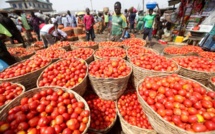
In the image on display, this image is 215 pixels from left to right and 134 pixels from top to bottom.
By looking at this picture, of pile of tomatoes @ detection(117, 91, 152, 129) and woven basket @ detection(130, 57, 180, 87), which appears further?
woven basket @ detection(130, 57, 180, 87)

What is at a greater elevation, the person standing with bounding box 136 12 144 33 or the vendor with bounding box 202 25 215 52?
the person standing with bounding box 136 12 144 33

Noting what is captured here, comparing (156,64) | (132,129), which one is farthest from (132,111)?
(156,64)

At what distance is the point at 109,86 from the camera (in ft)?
8.14

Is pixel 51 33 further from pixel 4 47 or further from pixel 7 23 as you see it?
pixel 4 47

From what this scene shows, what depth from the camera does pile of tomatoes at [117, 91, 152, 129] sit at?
2.35 meters

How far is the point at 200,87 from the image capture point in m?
2.00

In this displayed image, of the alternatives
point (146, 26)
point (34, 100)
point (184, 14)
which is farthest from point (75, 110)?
point (184, 14)

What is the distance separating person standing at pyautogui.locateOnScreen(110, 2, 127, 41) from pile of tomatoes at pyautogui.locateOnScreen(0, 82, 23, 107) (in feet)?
13.0

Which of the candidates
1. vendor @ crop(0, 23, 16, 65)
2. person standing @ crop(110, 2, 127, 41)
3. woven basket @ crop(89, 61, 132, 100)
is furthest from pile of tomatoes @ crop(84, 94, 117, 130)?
person standing @ crop(110, 2, 127, 41)

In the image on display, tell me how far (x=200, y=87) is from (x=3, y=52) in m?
4.93

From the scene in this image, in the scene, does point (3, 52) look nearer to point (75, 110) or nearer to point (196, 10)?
point (75, 110)

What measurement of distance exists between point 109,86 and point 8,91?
1745mm

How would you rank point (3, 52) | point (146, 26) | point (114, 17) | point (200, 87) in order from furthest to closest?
point (146, 26)
point (114, 17)
point (3, 52)
point (200, 87)

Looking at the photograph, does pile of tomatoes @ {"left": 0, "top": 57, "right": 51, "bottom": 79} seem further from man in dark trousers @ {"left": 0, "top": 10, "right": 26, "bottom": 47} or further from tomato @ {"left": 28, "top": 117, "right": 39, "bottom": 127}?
man in dark trousers @ {"left": 0, "top": 10, "right": 26, "bottom": 47}
